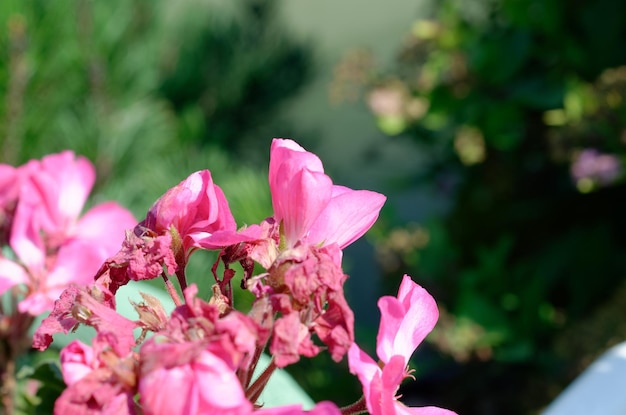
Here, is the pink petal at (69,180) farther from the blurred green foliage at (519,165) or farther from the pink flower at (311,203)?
the blurred green foliage at (519,165)

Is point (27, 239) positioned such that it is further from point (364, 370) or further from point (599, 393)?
point (599, 393)

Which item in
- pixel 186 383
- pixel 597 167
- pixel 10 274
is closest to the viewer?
pixel 186 383

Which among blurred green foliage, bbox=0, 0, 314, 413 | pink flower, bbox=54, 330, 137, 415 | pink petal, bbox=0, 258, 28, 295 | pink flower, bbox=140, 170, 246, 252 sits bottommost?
pink flower, bbox=54, 330, 137, 415

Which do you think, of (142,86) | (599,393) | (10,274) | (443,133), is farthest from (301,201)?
(443,133)

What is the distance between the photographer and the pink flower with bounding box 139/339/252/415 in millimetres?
168

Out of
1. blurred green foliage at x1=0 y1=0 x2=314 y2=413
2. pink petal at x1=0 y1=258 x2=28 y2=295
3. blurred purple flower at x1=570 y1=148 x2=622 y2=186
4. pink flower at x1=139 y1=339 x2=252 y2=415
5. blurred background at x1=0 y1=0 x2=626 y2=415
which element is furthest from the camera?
blurred purple flower at x1=570 y1=148 x2=622 y2=186

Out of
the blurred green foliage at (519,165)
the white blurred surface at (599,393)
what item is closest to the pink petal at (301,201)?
the white blurred surface at (599,393)

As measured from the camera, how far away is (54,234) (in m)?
0.38

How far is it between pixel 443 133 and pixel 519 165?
0.66 ft

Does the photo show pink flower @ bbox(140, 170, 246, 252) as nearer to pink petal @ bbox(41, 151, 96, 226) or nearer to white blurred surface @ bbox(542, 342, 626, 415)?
pink petal @ bbox(41, 151, 96, 226)

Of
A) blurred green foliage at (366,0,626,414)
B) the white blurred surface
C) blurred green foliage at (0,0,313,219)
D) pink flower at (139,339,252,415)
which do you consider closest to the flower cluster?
pink flower at (139,339,252,415)

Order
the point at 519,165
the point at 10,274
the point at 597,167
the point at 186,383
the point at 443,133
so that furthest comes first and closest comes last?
the point at 443,133 < the point at 519,165 < the point at 597,167 < the point at 10,274 < the point at 186,383

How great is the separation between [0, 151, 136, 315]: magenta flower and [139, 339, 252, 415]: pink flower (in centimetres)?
17

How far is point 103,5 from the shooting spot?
96cm
